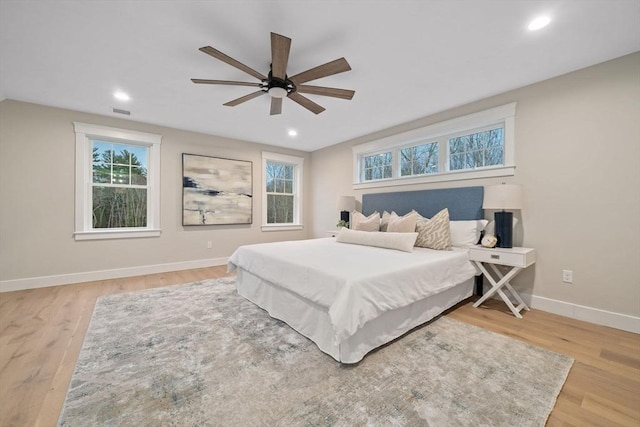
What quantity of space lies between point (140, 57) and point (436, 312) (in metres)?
3.68

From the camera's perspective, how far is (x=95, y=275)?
3729 mm

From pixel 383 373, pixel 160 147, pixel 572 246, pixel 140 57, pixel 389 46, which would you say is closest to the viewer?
pixel 383 373

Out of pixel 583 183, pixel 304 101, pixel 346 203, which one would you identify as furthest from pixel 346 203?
pixel 583 183

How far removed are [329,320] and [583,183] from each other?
2807 mm

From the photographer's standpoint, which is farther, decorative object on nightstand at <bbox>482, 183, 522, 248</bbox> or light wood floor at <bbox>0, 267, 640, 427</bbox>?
decorative object on nightstand at <bbox>482, 183, 522, 248</bbox>

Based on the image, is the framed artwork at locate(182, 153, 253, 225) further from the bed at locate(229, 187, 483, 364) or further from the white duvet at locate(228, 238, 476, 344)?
the white duvet at locate(228, 238, 476, 344)

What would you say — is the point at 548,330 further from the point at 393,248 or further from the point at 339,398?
the point at 339,398

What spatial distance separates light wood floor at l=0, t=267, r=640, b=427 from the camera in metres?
1.35

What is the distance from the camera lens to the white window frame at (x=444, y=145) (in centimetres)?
298

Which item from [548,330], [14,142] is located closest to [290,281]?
[548,330]

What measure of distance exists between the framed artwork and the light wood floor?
1.86 metres

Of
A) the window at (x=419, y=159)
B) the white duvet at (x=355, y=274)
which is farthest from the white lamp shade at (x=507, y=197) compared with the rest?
the window at (x=419, y=159)

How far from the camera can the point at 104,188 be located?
394 centimetres

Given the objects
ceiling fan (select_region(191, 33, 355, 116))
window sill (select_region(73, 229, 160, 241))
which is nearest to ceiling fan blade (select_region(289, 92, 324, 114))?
ceiling fan (select_region(191, 33, 355, 116))
